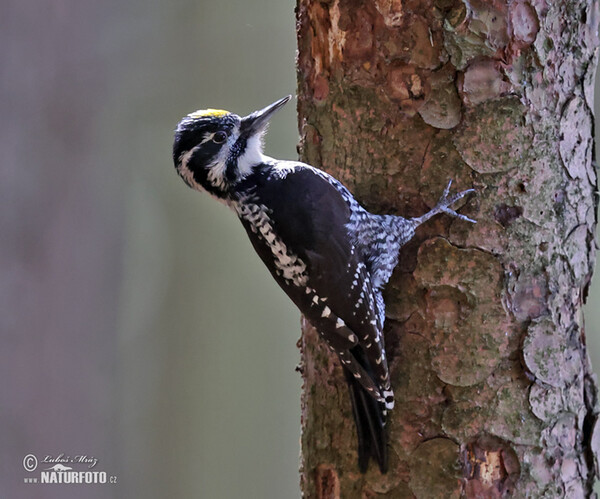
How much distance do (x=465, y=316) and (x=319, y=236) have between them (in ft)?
1.87

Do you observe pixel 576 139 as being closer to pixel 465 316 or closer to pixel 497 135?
pixel 497 135

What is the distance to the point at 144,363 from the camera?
16.5 feet

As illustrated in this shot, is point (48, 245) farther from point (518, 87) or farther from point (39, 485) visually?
point (518, 87)

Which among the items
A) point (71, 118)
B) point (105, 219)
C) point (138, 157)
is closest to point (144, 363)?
point (105, 219)

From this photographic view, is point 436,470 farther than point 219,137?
No

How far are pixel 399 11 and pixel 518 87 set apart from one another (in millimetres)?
421

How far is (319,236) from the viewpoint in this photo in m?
2.26

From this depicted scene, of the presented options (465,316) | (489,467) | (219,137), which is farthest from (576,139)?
(219,137)

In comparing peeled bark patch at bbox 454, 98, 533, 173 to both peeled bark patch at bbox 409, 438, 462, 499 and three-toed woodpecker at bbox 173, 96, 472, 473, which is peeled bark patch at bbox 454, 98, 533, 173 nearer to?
three-toed woodpecker at bbox 173, 96, 472, 473

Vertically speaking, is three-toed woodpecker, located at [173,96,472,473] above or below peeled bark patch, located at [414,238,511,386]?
above

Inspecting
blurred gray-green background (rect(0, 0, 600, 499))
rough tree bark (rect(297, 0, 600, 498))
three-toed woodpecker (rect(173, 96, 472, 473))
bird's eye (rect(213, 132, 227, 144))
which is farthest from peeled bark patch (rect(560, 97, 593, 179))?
blurred gray-green background (rect(0, 0, 600, 499))

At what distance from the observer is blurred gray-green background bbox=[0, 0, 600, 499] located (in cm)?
382

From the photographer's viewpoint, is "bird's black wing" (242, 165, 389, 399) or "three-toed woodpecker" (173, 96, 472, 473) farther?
"bird's black wing" (242, 165, 389, 399)

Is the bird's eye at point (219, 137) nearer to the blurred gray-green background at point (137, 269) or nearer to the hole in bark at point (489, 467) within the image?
the hole in bark at point (489, 467)
